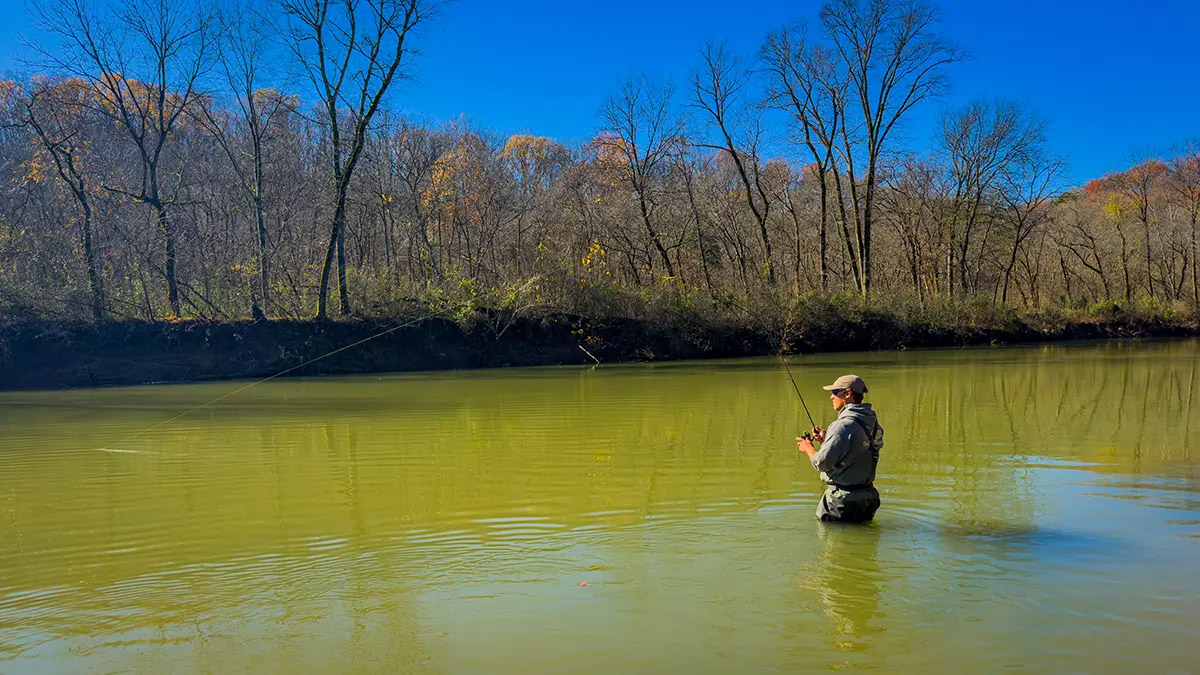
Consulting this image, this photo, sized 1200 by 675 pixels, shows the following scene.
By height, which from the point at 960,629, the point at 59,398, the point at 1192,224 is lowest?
the point at 960,629

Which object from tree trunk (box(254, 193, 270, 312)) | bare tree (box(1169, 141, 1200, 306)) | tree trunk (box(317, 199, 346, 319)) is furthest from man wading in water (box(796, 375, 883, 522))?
bare tree (box(1169, 141, 1200, 306))

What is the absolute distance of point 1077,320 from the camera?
39812mm

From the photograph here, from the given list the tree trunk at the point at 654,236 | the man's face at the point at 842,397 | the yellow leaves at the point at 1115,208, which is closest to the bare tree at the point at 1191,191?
the yellow leaves at the point at 1115,208

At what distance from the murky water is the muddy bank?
10.2m

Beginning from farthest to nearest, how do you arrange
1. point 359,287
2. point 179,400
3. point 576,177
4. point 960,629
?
point 576,177
point 359,287
point 179,400
point 960,629

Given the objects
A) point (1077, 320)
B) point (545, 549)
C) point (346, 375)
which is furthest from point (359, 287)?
point (1077, 320)

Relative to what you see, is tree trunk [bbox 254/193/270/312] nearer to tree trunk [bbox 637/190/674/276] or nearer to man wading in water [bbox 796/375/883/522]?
tree trunk [bbox 637/190/674/276]

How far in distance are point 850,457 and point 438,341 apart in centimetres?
2212

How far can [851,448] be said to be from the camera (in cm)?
649

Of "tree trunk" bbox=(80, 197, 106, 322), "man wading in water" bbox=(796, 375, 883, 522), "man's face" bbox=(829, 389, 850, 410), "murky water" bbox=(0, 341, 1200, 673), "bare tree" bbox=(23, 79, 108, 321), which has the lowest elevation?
"murky water" bbox=(0, 341, 1200, 673)

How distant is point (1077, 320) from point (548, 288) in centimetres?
2647

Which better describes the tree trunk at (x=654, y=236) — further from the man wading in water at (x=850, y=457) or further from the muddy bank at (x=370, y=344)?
the man wading in water at (x=850, y=457)

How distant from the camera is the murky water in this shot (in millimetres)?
4535

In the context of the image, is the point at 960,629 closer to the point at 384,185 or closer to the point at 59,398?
the point at 59,398
